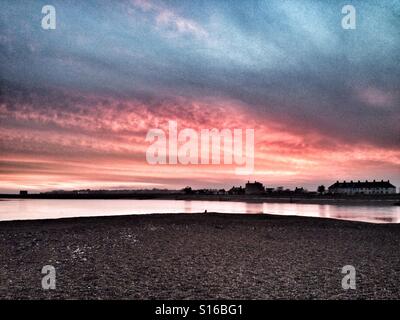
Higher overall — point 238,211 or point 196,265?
point 196,265

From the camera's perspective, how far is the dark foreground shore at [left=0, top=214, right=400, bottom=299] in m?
11.0

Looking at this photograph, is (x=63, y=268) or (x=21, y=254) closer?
(x=63, y=268)

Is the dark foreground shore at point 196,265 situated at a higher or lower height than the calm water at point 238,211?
higher

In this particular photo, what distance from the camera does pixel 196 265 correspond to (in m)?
14.4

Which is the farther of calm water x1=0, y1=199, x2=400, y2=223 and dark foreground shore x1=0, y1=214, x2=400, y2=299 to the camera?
calm water x1=0, y1=199, x2=400, y2=223

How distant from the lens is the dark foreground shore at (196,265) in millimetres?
10977

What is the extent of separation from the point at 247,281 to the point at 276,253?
17.7 feet

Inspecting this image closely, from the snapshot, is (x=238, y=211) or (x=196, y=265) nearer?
(x=196, y=265)

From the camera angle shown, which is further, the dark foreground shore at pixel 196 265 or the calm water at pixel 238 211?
the calm water at pixel 238 211
